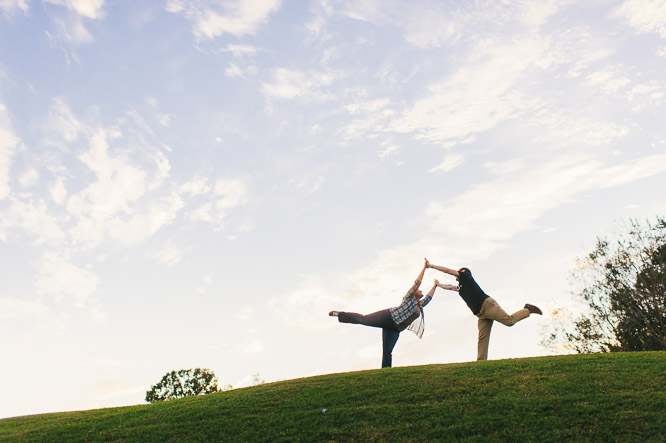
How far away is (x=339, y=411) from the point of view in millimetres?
13102

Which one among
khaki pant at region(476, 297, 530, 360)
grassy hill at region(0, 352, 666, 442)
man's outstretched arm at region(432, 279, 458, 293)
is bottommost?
grassy hill at region(0, 352, 666, 442)

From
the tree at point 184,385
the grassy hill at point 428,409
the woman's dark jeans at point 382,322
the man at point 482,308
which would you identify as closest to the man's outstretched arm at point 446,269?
the man at point 482,308

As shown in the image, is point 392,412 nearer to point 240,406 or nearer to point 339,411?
point 339,411

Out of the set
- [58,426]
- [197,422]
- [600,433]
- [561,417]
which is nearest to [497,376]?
[561,417]

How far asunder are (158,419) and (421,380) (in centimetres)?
759

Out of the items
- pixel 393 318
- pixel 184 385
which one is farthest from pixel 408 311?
pixel 184 385

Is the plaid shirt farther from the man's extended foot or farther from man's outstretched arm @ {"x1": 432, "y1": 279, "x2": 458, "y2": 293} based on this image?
the man's extended foot

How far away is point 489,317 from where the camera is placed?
693 inches

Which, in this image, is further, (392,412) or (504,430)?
(392,412)

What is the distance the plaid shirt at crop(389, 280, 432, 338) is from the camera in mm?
17812

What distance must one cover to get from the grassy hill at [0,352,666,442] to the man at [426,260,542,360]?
1119 millimetres

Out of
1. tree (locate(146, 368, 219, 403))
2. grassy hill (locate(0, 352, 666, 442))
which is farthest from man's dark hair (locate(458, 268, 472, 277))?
tree (locate(146, 368, 219, 403))

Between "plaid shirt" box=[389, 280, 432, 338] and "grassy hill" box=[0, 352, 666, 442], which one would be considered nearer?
"grassy hill" box=[0, 352, 666, 442]

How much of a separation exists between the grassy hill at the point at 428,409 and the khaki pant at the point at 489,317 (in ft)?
3.45
